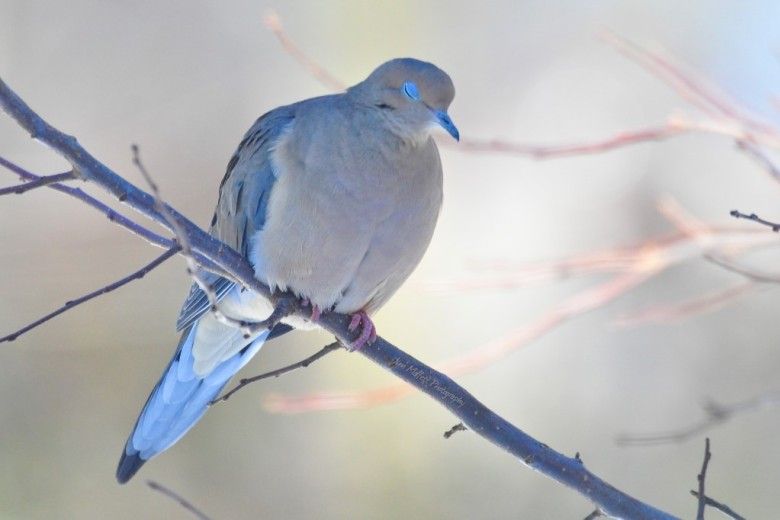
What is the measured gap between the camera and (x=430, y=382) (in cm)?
253

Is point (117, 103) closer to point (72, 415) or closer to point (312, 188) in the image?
point (72, 415)

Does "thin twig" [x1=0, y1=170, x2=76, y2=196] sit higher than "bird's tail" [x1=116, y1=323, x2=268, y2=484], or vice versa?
"thin twig" [x1=0, y1=170, x2=76, y2=196]

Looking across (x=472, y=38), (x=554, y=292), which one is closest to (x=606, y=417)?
(x=554, y=292)

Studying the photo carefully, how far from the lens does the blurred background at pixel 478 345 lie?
7023 millimetres

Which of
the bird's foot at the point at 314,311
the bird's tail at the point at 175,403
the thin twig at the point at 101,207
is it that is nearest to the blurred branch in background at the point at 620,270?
the bird's foot at the point at 314,311

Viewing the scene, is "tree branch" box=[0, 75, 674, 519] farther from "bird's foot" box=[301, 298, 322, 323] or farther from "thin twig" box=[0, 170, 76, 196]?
"bird's foot" box=[301, 298, 322, 323]

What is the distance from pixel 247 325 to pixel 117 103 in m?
6.18

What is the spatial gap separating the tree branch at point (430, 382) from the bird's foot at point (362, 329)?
0.11 meters

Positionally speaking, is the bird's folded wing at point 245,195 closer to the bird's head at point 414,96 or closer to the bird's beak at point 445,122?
the bird's head at point 414,96

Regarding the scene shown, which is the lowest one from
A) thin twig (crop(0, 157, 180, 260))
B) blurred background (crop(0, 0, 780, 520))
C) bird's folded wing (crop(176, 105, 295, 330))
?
blurred background (crop(0, 0, 780, 520))

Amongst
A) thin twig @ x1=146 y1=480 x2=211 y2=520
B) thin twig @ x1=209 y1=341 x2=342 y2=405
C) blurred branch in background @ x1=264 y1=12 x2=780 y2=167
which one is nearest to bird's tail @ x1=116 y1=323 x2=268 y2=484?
thin twig @ x1=209 y1=341 x2=342 y2=405

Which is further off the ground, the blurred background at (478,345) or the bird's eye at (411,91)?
the bird's eye at (411,91)

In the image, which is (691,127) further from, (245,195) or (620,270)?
(245,195)

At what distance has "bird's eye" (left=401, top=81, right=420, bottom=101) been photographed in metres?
3.19
